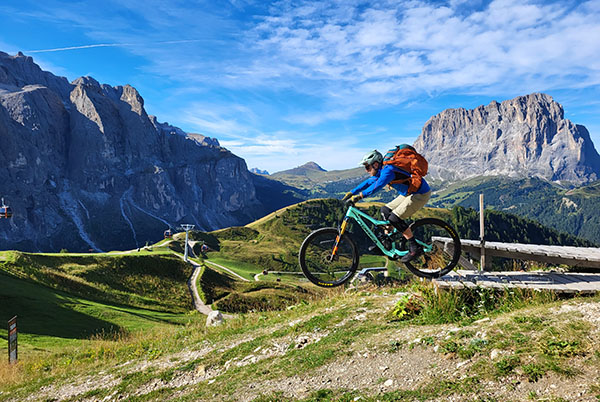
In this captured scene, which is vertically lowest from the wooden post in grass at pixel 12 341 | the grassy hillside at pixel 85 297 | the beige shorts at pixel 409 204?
the grassy hillside at pixel 85 297

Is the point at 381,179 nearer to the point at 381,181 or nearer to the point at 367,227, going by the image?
the point at 381,181

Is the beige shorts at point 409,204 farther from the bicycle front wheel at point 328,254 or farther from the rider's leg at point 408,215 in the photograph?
the bicycle front wheel at point 328,254

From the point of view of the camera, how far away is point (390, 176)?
10492 millimetres

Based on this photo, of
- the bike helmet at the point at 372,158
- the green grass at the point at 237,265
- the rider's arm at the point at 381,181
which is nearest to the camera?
the rider's arm at the point at 381,181

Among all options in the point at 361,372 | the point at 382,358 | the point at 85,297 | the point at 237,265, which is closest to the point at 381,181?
the point at 382,358

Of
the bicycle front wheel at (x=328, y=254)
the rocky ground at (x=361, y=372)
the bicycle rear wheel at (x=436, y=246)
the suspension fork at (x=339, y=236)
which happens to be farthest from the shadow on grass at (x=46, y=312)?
the bicycle rear wheel at (x=436, y=246)

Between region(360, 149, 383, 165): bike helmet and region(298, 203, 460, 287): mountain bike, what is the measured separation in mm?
1309

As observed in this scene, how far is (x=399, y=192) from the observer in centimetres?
1119

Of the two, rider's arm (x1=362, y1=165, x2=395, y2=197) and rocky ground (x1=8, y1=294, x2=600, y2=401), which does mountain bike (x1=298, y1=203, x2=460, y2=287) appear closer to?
rider's arm (x1=362, y1=165, x2=395, y2=197)

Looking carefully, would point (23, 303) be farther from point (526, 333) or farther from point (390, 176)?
point (526, 333)

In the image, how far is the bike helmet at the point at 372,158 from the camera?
10.8 m

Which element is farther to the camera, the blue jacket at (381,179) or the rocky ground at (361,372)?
the blue jacket at (381,179)

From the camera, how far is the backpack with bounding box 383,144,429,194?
35.1 feet

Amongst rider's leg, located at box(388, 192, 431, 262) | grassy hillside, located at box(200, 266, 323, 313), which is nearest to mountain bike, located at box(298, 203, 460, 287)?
rider's leg, located at box(388, 192, 431, 262)
